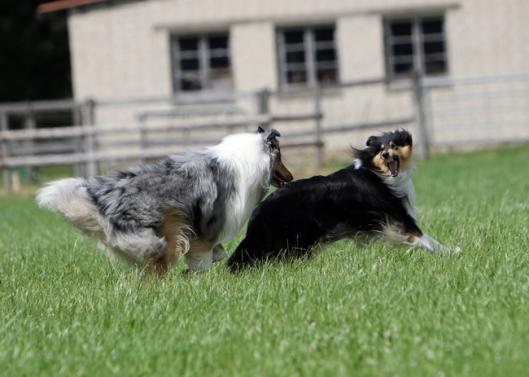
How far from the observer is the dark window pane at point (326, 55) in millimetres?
25328

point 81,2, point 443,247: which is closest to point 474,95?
point 81,2

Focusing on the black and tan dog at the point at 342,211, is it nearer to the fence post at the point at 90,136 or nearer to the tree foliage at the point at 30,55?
the fence post at the point at 90,136

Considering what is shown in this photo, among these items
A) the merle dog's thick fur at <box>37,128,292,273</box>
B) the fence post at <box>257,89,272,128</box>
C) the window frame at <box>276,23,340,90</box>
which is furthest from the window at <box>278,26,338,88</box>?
the merle dog's thick fur at <box>37,128,292,273</box>

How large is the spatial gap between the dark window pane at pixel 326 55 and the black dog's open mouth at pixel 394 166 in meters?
17.8

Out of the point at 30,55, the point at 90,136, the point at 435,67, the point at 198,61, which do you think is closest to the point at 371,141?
the point at 90,136

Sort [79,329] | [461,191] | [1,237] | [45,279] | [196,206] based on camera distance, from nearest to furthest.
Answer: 1. [79,329]
2. [196,206]
3. [45,279]
4. [1,237]
5. [461,191]

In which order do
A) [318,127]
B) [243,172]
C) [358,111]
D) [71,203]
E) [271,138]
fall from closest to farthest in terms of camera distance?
1. [71,203]
2. [243,172]
3. [271,138]
4. [318,127]
5. [358,111]

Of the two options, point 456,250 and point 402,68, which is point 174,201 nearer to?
point 456,250

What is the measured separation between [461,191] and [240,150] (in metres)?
7.43

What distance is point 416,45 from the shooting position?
25188mm

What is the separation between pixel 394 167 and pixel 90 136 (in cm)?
1501

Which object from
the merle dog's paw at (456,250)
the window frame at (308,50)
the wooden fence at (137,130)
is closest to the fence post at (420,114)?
the wooden fence at (137,130)

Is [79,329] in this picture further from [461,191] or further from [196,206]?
[461,191]

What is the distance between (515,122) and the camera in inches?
972
